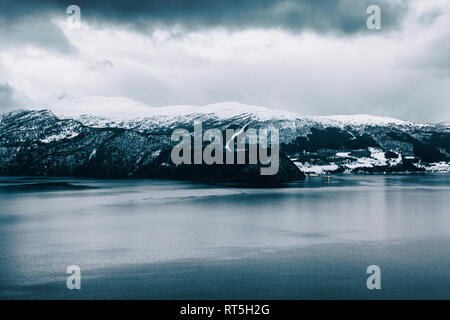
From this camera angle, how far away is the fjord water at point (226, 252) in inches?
947

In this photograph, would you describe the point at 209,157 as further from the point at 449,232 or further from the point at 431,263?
the point at 431,263

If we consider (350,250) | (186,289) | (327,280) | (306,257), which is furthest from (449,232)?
(186,289)

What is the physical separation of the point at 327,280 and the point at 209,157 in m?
139

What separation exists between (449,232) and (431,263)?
1605 cm

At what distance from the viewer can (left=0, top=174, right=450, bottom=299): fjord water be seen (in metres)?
24.1

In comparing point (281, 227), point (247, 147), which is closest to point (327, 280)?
point (281, 227)

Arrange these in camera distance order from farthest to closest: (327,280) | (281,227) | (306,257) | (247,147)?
(247,147), (281,227), (306,257), (327,280)

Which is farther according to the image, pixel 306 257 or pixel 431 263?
pixel 306 257

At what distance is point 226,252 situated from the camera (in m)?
33.9
